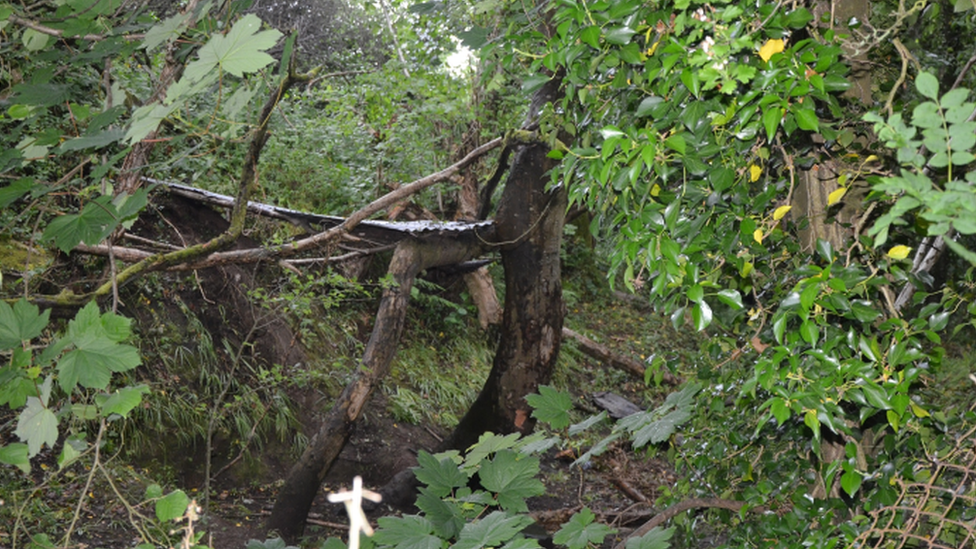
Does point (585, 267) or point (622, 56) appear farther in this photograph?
point (585, 267)

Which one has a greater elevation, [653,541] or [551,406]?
[551,406]

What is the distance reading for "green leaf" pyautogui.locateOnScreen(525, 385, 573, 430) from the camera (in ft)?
7.45

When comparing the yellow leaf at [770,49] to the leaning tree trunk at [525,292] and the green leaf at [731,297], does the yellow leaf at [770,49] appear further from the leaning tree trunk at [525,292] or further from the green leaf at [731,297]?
the leaning tree trunk at [525,292]

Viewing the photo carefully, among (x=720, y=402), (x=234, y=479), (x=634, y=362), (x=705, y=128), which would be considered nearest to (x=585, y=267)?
(x=634, y=362)

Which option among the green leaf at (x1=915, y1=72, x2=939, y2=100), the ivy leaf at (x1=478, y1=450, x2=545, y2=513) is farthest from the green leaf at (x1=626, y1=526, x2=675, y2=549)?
the green leaf at (x1=915, y1=72, x2=939, y2=100)

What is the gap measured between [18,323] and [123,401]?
0.25 m

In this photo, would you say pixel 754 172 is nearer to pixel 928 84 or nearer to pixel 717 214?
pixel 717 214

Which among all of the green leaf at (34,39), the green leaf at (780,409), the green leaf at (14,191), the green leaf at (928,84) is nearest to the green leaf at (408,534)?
the green leaf at (780,409)

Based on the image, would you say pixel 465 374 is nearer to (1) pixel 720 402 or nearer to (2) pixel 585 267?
(2) pixel 585 267

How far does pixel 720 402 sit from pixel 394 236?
3.39m

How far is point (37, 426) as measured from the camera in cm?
150

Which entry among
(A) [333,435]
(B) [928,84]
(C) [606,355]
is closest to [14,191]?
(B) [928,84]

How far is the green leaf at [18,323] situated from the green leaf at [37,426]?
16 cm

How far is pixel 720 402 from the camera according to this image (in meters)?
2.33
